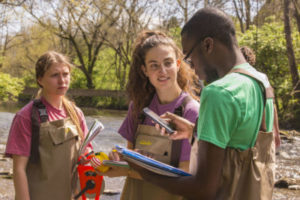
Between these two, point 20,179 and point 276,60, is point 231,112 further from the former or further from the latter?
point 276,60

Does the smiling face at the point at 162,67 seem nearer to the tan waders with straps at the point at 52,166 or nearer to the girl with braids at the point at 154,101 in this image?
the girl with braids at the point at 154,101

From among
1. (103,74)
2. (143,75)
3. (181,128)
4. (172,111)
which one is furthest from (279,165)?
(103,74)

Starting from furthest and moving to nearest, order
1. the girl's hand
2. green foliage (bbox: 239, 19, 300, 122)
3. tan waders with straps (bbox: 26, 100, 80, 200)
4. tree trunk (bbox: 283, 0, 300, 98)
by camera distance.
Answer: green foliage (bbox: 239, 19, 300, 122) → tree trunk (bbox: 283, 0, 300, 98) → tan waders with straps (bbox: 26, 100, 80, 200) → the girl's hand

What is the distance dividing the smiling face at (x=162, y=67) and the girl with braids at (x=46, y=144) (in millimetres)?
754

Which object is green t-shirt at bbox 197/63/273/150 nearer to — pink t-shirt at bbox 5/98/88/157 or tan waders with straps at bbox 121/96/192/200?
tan waders with straps at bbox 121/96/192/200

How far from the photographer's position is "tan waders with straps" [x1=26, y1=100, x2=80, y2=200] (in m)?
2.40

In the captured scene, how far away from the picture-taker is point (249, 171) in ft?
4.30

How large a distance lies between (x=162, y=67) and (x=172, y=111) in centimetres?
31

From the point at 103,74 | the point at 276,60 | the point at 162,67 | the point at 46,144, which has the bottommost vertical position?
the point at 46,144

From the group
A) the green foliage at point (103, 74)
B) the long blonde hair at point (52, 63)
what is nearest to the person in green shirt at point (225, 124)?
the long blonde hair at point (52, 63)

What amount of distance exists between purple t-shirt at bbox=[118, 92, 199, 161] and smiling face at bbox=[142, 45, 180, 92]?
3.9 inches

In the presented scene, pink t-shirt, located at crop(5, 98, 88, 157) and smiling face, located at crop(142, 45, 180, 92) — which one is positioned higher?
smiling face, located at crop(142, 45, 180, 92)

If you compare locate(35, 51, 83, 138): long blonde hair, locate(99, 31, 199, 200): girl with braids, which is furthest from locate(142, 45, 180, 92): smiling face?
locate(35, 51, 83, 138): long blonde hair

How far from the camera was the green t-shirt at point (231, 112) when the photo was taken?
1.19 m
